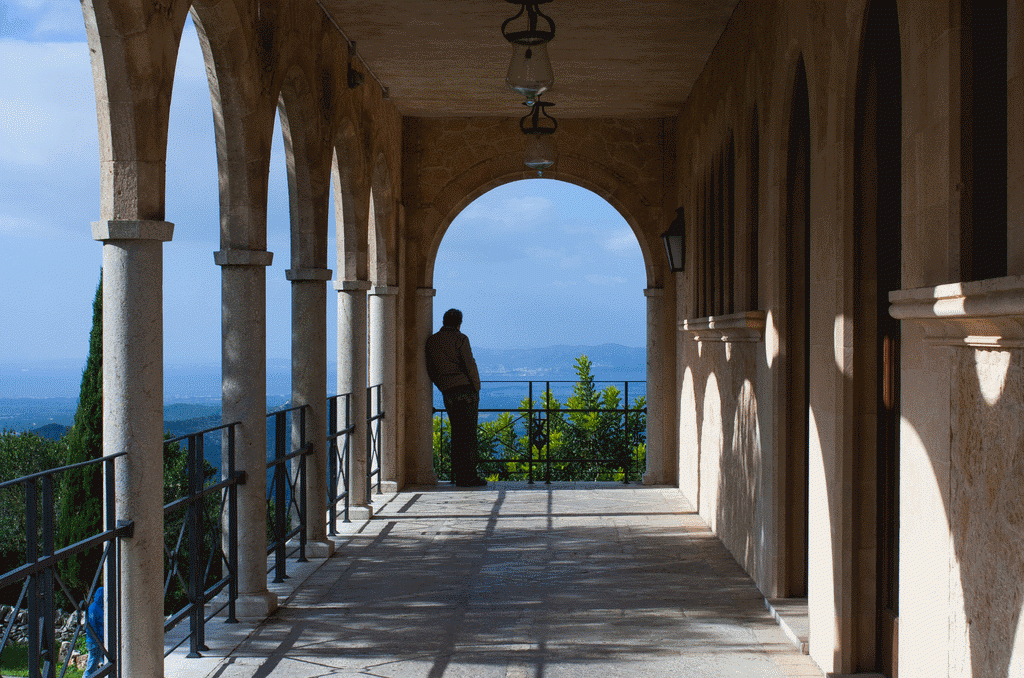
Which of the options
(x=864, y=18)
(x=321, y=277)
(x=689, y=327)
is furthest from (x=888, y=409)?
(x=689, y=327)

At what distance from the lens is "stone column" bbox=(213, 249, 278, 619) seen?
536 centimetres

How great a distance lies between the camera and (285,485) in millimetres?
6344

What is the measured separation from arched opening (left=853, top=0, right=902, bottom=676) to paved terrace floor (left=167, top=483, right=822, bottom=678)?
523 millimetres

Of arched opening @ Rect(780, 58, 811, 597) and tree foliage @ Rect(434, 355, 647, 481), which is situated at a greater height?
arched opening @ Rect(780, 58, 811, 597)

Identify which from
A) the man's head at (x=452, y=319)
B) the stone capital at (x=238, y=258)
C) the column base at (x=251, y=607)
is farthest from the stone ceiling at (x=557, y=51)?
the column base at (x=251, y=607)

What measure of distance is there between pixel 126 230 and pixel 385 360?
21.1 feet

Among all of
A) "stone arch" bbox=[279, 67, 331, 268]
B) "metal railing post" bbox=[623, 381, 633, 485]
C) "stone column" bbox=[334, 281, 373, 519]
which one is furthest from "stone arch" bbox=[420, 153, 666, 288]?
"stone arch" bbox=[279, 67, 331, 268]

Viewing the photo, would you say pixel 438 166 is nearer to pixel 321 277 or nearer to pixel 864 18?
pixel 321 277

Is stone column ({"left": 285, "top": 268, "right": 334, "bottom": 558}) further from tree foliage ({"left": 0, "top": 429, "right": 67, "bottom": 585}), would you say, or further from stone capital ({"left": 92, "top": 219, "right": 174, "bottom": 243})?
tree foliage ({"left": 0, "top": 429, "right": 67, "bottom": 585})

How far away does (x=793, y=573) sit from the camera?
557 cm

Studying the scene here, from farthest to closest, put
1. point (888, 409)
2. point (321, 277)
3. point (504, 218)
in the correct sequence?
1. point (504, 218)
2. point (321, 277)
3. point (888, 409)

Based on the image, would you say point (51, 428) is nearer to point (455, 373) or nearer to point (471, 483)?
point (471, 483)

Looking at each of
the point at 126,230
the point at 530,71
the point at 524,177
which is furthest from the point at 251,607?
the point at 524,177

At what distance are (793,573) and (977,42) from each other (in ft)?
11.1
